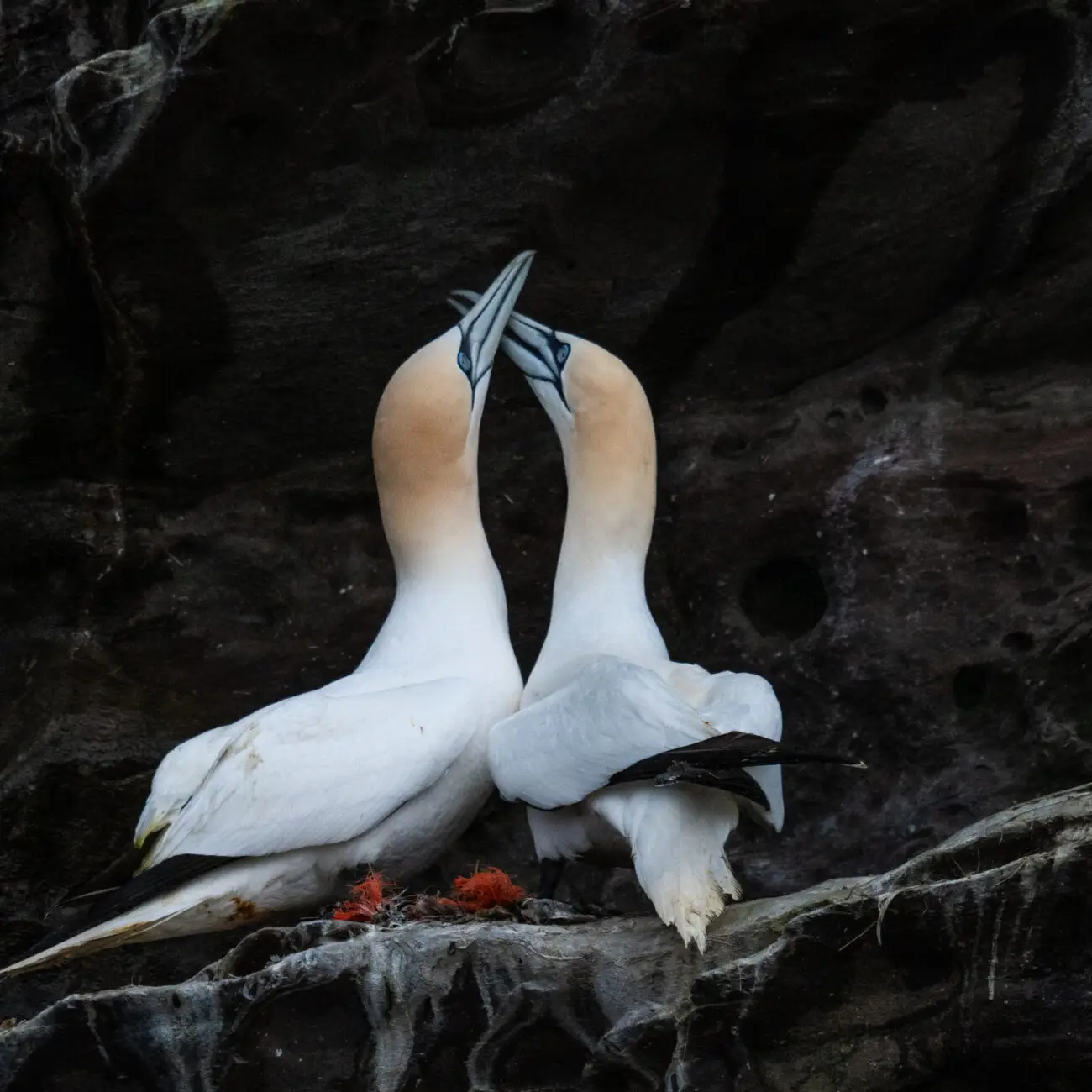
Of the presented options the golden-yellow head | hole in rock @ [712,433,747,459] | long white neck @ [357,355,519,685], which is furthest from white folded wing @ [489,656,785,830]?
hole in rock @ [712,433,747,459]

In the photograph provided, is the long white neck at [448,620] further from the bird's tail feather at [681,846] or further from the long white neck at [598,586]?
the bird's tail feather at [681,846]

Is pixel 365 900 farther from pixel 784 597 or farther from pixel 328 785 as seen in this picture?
pixel 784 597

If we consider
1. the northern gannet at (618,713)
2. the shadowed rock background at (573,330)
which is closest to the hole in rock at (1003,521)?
the shadowed rock background at (573,330)

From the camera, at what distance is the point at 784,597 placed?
235 inches

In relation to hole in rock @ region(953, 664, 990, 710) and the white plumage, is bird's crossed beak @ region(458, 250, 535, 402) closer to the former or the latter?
the white plumage

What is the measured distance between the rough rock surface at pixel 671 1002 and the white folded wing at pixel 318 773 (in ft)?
1.48

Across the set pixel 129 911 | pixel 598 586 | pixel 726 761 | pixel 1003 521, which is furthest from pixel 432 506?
pixel 726 761

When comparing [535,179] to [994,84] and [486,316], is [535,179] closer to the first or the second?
[486,316]

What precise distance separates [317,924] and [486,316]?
209cm

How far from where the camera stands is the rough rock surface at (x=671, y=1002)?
3.61 metres

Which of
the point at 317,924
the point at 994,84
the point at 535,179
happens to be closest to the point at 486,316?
the point at 535,179

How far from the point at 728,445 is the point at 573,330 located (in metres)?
0.61

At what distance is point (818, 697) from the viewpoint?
5707 millimetres

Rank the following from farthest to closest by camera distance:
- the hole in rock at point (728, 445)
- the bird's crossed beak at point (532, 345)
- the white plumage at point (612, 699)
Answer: the hole in rock at point (728, 445) → the bird's crossed beak at point (532, 345) → the white plumage at point (612, 699)
